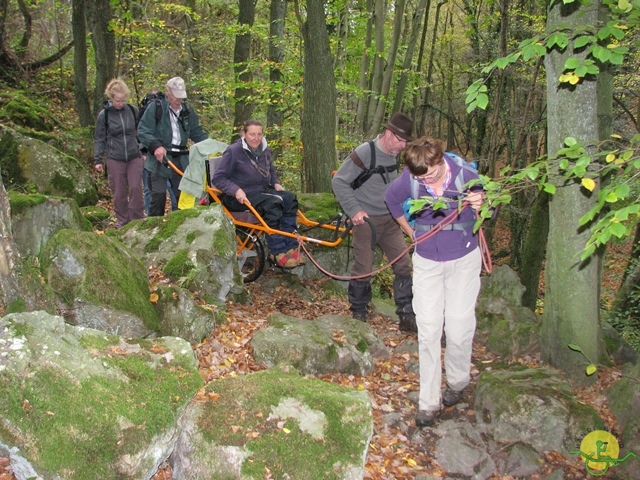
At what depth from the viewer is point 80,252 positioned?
4688 mm

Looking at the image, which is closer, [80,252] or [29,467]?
[29,467]

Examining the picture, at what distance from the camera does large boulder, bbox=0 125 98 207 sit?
8625 mm

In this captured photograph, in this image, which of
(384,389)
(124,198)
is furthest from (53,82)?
(384,389)

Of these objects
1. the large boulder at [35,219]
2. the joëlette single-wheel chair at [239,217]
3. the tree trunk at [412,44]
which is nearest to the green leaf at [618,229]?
the joëlette single-wheel chair at [239,217]

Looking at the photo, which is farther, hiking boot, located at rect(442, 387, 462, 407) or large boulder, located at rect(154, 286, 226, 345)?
large boulder, located at rect(154, 286, 226, 345)

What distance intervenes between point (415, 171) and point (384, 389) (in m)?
2.39

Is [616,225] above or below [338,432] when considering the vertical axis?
above

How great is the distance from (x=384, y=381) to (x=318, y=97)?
17.1 feet

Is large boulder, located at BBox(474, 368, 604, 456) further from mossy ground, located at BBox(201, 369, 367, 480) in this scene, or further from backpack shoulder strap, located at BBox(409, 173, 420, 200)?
backpack shoulder strap, located at BBox(409, 173, 420, 200)

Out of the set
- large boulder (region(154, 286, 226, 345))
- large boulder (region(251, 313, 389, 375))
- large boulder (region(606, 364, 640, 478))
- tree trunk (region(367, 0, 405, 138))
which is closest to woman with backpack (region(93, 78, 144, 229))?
large boulder (region(154, 286, 226, 345))

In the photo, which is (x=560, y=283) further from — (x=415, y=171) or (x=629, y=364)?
(x=415, y=171)

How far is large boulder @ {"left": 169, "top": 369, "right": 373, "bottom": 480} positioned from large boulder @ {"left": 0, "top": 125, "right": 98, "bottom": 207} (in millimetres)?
6386

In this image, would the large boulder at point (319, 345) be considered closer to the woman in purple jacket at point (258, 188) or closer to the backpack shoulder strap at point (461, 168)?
the woman in purple jacket at point (258, 188)

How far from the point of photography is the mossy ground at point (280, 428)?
3396 mm
